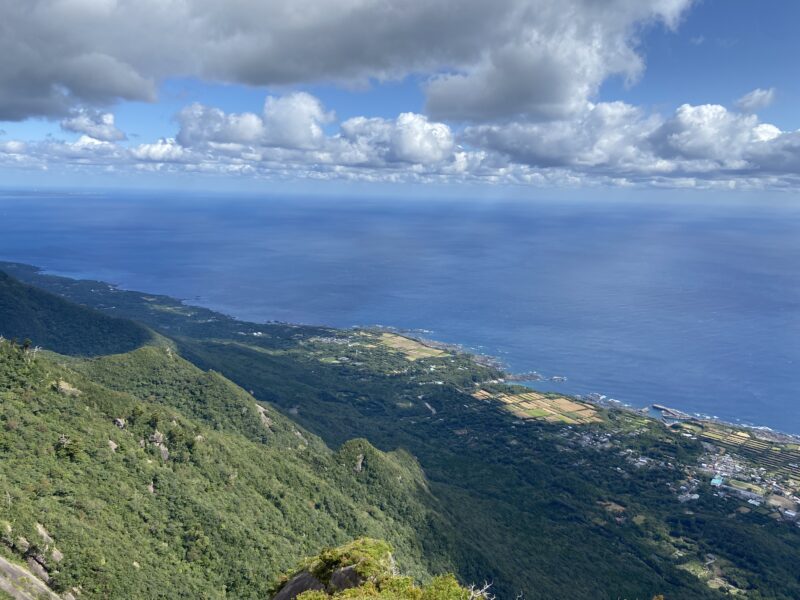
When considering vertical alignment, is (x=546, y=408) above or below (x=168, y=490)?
below

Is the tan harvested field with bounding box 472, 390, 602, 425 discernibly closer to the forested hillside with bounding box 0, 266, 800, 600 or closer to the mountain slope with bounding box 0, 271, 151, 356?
the forested hillside with bounding box 0, 266, 800, 600

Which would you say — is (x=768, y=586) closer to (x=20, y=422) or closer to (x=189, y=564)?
(x=189, y=564)

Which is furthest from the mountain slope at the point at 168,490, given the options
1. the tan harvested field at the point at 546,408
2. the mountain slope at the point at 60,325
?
the tan harvested field at the point at 546,408

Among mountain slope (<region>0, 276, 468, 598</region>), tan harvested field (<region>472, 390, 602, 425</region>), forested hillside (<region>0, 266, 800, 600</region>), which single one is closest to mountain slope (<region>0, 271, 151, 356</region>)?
forested hillside (<region>0, 266, 800, 600</region>)

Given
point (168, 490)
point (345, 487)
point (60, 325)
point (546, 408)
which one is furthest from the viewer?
point (546, 408)

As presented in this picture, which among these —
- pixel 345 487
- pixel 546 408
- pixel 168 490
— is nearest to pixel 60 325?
pixel 345 487

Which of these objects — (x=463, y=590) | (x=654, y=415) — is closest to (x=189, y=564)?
(x=463, y=590)

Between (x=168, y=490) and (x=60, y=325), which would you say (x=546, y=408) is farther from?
(x=60, y=325)

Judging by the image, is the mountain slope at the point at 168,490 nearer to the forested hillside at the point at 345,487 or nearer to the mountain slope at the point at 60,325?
the forested hillside at the point at 345,487
